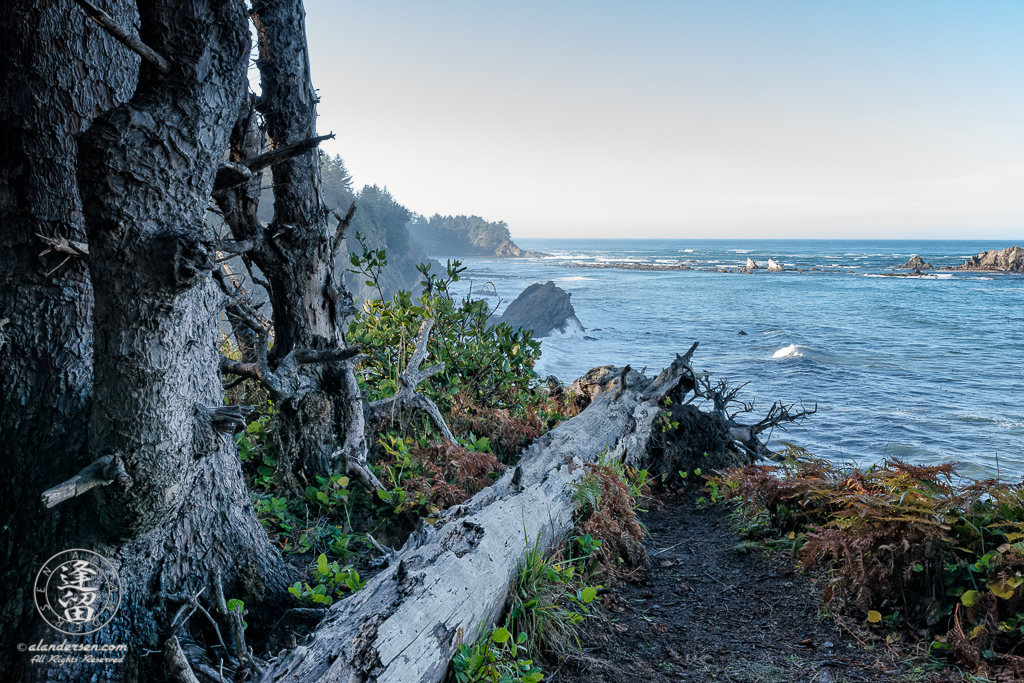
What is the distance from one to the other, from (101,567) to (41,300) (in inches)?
50.8

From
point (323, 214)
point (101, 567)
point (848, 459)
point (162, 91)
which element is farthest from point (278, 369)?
point (848, 459)

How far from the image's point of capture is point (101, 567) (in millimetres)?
2328

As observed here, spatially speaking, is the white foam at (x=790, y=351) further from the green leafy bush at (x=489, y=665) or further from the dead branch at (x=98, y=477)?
the dead branch at (x=98, y=477)

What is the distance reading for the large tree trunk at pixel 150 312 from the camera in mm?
2041

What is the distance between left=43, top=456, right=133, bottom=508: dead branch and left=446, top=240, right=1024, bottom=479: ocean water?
19.9 feet

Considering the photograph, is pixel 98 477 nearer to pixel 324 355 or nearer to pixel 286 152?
pixel 286 152

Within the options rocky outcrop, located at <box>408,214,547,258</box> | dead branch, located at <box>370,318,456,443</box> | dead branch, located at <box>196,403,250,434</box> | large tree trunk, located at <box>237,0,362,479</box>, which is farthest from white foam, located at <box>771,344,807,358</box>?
rocky outcrop, located at <box>408,214,547,258</box>

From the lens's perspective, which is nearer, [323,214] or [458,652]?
[458,652]

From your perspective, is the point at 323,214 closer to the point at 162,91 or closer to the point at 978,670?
the point at 162,91

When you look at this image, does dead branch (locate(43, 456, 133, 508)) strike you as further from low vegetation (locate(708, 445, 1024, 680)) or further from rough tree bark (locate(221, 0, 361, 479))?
low vegetation (locate(708, 445, 1024, 680))

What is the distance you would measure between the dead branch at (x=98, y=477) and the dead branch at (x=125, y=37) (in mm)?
1478

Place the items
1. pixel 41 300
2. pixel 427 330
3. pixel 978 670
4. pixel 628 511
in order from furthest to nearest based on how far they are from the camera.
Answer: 1. pixel 427 330
2. pixel 628 511
3. pixel 978 670
4. pixel 41 300

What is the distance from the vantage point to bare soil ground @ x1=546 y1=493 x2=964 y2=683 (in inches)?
120

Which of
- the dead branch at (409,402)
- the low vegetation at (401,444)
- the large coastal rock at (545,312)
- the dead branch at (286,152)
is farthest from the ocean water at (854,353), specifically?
the dead branch at (286,152)
